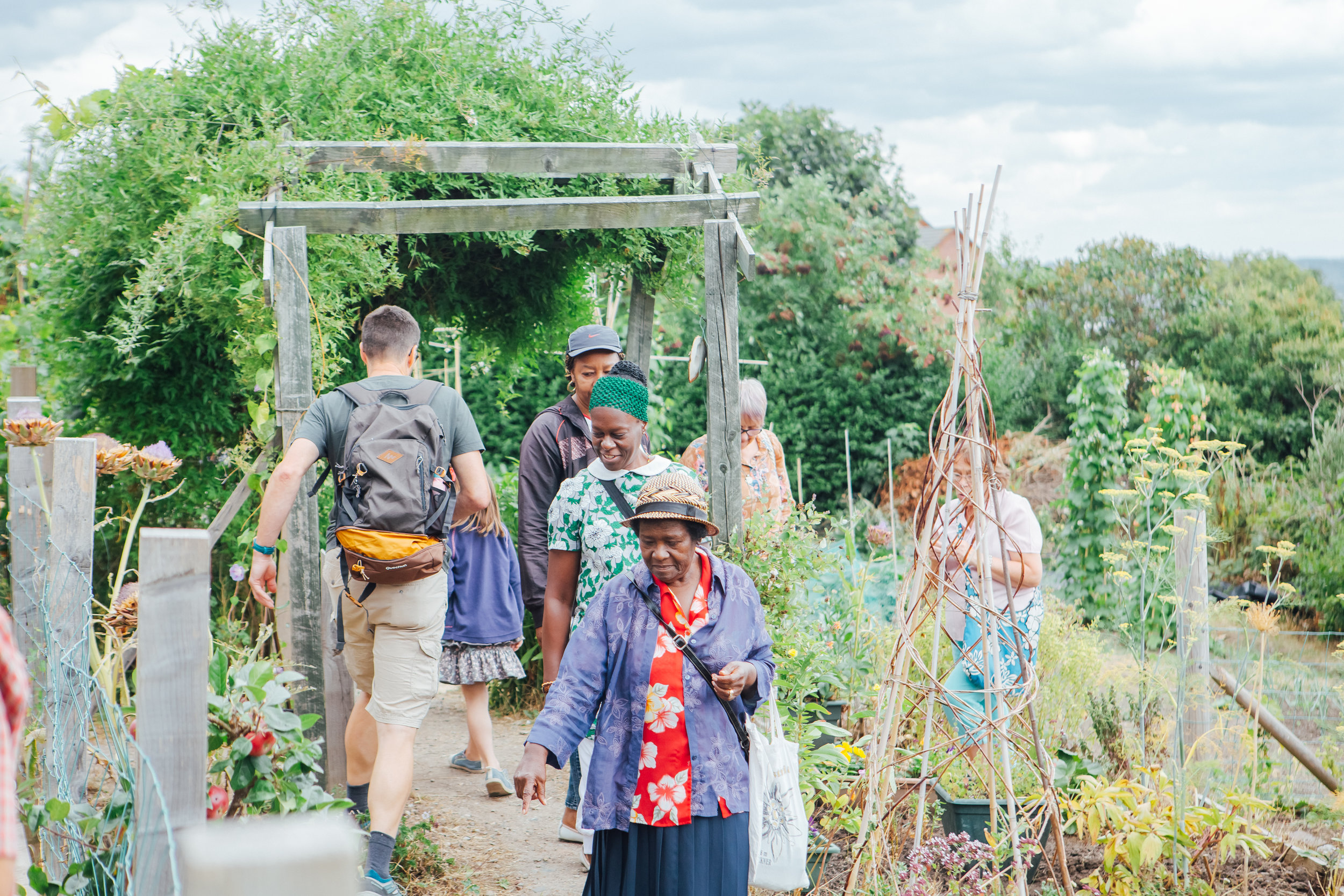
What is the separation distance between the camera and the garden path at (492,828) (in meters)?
3.80

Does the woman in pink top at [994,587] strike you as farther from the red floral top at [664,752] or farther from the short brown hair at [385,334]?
the short brown hair at [385,334]

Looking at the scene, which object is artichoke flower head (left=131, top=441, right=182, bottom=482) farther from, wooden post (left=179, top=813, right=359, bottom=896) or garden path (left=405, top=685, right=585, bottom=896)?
wooden post (left=179, top=813, right=359, bottom=896)

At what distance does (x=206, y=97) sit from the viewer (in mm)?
4273

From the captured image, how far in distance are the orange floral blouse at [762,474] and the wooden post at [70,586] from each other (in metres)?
2.54

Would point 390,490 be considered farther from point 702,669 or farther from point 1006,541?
point 1006,541

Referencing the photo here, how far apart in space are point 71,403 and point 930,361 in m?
8.28

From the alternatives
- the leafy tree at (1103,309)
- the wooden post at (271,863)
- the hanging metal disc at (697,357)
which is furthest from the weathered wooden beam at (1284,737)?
the leafy tree at (1103,309)

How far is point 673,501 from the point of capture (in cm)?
266

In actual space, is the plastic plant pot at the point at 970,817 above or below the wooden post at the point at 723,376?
below

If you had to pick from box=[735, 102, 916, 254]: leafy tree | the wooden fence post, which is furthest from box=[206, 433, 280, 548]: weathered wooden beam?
box=[735, 102, 916, 254]: leafy tree

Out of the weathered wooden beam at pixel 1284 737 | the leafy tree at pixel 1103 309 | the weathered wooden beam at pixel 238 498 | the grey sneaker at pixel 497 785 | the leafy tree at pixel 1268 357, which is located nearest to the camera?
the weathered wooden beam at pixel 238 498

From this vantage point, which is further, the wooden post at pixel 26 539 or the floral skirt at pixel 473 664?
the floral skirt at pixel 473 664

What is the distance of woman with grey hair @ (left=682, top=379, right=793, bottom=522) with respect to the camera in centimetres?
511

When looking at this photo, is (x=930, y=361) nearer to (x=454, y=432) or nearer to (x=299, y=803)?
(x=454, y=432)
